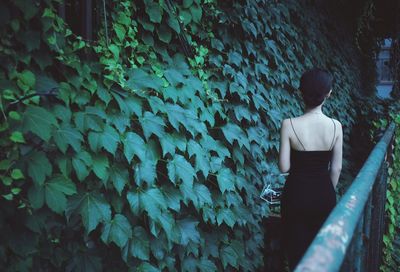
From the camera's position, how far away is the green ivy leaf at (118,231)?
2.10 metres

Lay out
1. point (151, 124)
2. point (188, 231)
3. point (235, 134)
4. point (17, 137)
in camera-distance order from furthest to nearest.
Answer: point (235, 134), point (188, 231), point (151, 124), point (17, 137)

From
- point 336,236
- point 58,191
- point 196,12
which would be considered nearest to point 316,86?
point 196,12

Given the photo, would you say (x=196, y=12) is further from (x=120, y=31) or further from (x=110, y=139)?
(x=110, y=139)

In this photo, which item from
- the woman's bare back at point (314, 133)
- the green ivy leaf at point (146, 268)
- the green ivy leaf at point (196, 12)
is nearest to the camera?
the green ivy leaf at point (146, 268)

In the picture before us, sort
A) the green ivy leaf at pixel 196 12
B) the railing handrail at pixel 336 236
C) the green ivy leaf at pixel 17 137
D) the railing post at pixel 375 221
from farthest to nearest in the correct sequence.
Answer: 1. the green ivy leaf at pixel 196 12
2. the railing post at pixel 375 221
3. the green ivy leaf at pixel 17 137
4. the railing handrail at pixel 336 236

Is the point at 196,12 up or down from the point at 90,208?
up

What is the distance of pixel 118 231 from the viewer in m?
2.14

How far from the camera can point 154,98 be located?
8.05ft

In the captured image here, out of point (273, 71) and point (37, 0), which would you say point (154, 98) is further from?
point (273, 71)

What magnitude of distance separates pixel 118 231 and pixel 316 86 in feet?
5.34

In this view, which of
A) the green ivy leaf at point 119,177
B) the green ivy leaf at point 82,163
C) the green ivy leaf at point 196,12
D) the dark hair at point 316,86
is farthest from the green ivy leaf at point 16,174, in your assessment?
the dark hair at point 316,86

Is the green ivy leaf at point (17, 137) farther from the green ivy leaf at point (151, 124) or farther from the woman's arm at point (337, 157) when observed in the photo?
the woman's arm at point (337, 157)

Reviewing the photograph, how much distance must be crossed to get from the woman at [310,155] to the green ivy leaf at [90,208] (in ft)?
4.51

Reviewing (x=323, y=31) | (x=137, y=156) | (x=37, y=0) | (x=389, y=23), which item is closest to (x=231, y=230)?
(x=137, y=156)
